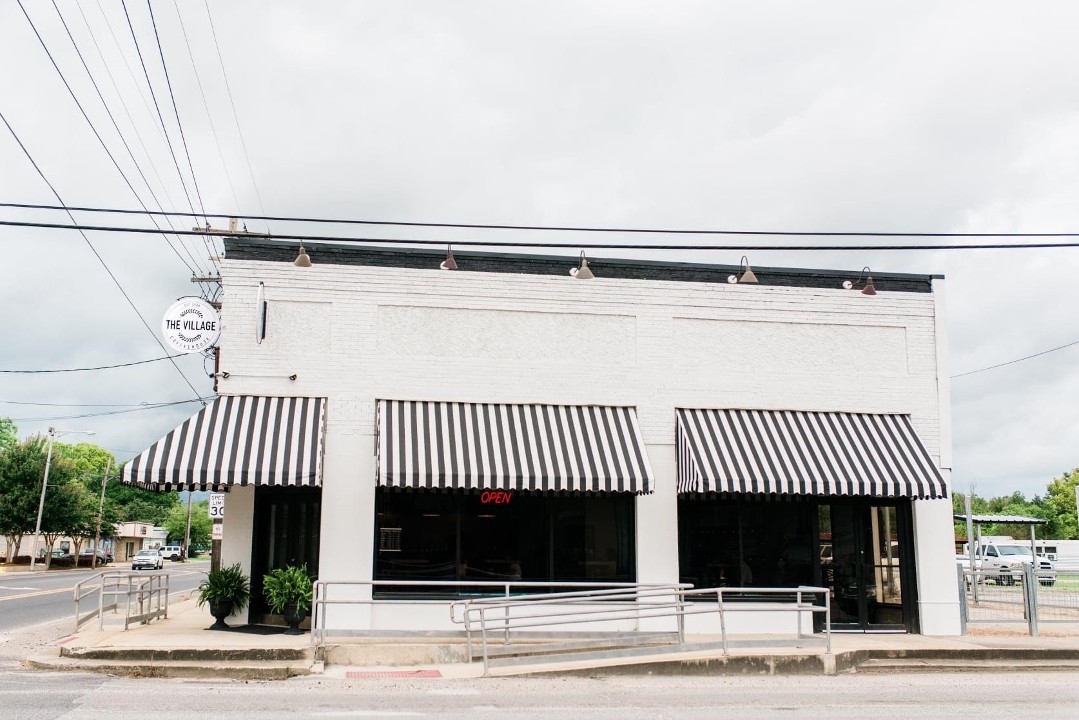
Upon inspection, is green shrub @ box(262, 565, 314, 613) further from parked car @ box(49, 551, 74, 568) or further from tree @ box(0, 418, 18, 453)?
tree @ box(0, 418, 18, 453)

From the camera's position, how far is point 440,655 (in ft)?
47.4

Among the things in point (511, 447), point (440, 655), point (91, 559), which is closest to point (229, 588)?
point (440, 655)

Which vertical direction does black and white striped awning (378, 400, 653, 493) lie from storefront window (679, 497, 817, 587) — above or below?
above

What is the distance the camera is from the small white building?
1628cm

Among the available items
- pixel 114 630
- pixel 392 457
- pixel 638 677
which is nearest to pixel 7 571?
pixel 114 630

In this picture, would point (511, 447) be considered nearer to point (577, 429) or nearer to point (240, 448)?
point (577, 429)

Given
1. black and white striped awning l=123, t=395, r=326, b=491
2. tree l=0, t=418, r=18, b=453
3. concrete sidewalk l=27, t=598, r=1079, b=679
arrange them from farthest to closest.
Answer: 1. tree l=0, t=418, r=18, b=453
2. black and white striped awning l=123, t=395, r=326, b=491
3. concrete sidewalk l=27, t=598, r=1079, b=679

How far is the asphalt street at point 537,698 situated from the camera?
33.7ft

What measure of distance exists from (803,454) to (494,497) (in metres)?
5.23

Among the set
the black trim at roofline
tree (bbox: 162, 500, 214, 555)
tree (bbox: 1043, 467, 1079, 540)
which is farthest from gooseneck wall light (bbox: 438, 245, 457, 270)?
tree (bbox: 162, 500, 214, 555)

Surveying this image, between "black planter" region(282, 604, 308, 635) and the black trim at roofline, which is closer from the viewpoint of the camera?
"black planter" region(282, 604, 308, 635)

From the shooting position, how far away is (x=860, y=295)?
18375 mm

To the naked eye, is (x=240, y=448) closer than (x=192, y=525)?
Yes

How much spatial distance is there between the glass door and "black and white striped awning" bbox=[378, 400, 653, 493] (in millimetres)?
3970
